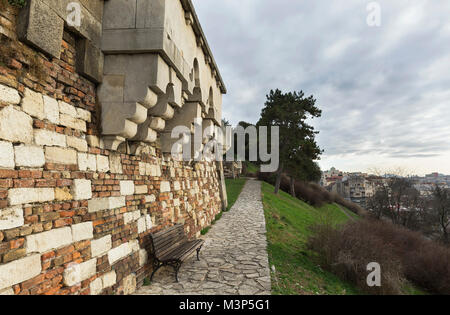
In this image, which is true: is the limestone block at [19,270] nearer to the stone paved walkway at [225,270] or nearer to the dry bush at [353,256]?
the stone paved walkway at [225,270]

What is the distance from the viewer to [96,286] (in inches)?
134

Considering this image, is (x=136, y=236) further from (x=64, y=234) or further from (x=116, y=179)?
(x=64, y=234)

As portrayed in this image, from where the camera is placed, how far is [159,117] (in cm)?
460

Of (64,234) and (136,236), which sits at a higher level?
(64,234)

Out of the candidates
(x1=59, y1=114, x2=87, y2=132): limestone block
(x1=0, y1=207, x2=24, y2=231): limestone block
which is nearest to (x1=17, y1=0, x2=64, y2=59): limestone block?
(x1=59, y1=114, x2=87, y2=132): limestone block

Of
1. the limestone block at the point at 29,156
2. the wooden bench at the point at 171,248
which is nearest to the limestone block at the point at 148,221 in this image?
the wooden bench at the point at 171,248

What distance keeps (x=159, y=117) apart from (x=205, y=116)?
3969mm

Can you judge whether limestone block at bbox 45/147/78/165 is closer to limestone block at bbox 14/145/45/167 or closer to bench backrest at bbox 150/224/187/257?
limestone block at bbox 14/145/45/167

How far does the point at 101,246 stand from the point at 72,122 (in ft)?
5.62

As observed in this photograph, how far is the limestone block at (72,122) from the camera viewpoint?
312cm

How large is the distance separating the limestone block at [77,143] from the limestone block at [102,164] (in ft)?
0.93

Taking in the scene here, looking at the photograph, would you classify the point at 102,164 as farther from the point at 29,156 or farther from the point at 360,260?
the point at 360,260

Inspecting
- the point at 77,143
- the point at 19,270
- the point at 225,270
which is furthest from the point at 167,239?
the point at 19,270
